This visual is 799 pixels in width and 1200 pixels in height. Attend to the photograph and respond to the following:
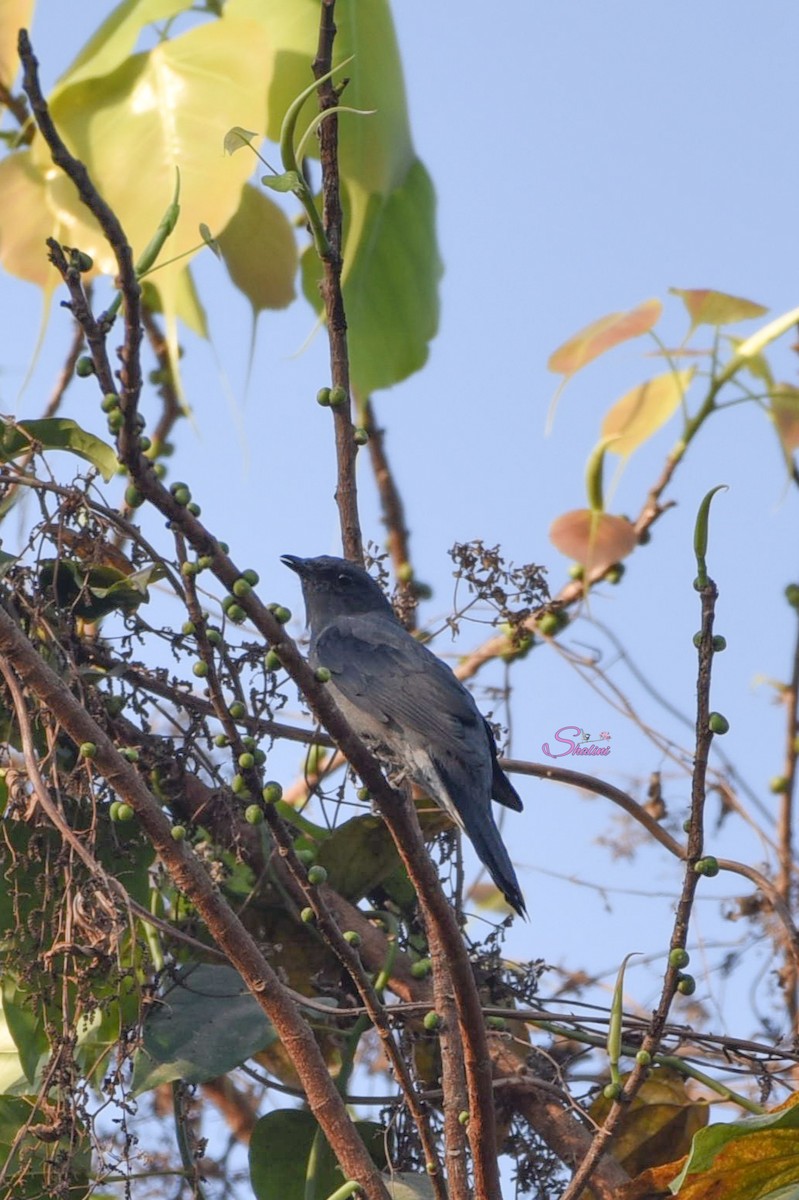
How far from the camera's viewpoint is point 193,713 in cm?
283

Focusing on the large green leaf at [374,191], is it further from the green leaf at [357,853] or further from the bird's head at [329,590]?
the green leaf at [357,853]

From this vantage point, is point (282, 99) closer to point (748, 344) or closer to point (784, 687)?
point (748, 344)

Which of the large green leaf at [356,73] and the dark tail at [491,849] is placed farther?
the large green leaf at [356,73]

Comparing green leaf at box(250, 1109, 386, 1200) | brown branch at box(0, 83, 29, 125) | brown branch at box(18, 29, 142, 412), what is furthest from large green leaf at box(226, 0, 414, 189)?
green leaf at box(250, 1109, 386, 1200)

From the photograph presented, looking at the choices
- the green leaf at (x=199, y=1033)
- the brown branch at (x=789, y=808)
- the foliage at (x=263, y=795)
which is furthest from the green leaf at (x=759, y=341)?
the green leaf at (x=199, y=1033)

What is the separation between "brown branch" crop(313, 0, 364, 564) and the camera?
2.55 metres

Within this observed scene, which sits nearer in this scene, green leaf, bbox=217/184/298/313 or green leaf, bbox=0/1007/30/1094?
green leaf, bbox=0/1007/30/1094

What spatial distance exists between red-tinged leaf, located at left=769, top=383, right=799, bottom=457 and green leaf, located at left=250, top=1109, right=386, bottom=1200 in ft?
7.71

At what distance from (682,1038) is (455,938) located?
56 centimetres

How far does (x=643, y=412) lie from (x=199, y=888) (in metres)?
2.45

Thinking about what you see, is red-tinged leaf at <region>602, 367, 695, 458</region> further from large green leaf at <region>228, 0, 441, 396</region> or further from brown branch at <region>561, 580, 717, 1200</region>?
brown branch at <region>561, 580, 717, 1200</region>

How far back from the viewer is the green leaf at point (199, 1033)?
9.15 feet

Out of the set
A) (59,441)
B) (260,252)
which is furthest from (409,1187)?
(260,252)

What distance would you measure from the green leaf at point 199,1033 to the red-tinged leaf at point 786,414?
228 centimetres
